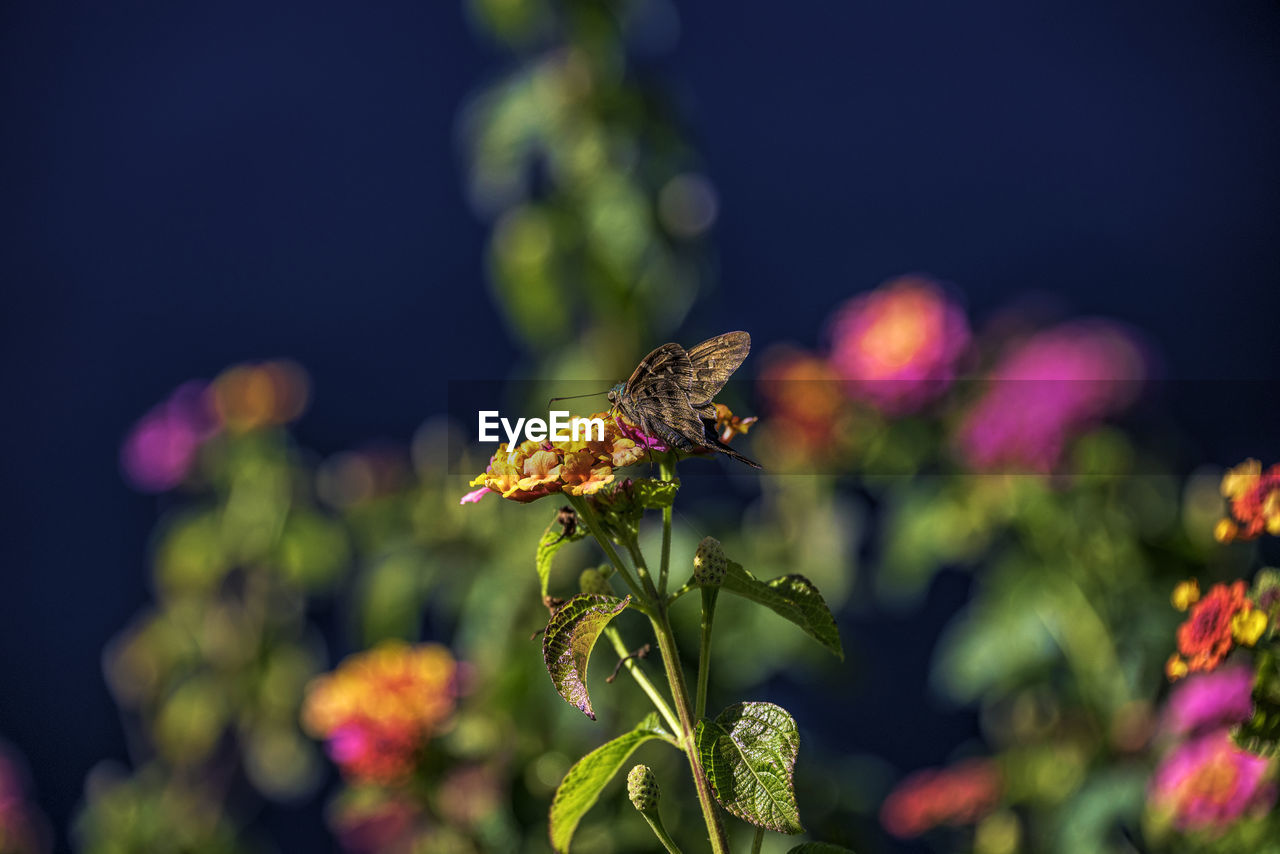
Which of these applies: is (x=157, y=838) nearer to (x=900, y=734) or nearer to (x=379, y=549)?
(x=379, y=549)

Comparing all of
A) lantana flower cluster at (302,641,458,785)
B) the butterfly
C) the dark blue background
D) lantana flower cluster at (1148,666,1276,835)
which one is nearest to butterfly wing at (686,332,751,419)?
the butterfly

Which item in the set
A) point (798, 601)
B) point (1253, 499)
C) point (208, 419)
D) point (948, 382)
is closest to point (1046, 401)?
point (948, 382)

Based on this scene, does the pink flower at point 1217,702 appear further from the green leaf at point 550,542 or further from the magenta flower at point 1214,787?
the green leaf at point 550,542

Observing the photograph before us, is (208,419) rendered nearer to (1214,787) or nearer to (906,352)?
(906,352)

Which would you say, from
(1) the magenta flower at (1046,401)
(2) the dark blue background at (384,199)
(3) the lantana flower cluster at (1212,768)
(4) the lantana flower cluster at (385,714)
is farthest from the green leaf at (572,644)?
(2) the dark blue background at (384,199)

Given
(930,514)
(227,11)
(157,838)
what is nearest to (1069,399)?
(930,514)

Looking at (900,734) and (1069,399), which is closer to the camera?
(1069,399)
